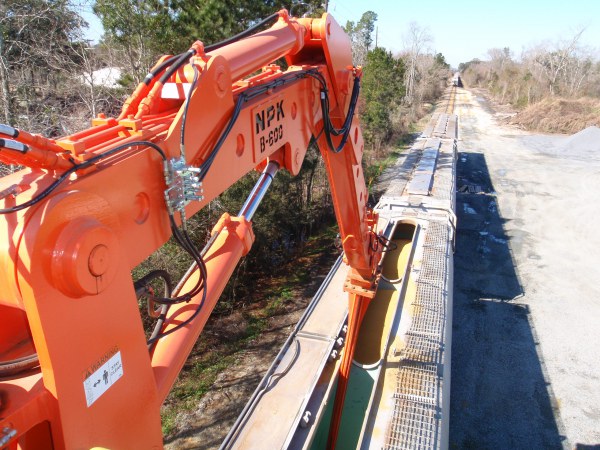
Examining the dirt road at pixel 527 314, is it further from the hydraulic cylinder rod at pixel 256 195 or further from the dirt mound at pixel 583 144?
the hydraulic cylinder rod at pixel 256 195

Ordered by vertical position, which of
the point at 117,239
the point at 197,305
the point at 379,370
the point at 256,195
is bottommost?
the point at 379,370

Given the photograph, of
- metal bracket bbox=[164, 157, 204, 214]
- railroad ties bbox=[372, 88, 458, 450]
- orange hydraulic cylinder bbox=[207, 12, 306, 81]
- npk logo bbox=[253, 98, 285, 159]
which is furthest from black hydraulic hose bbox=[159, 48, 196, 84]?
railroad ties bbox=[372, 88, 458, 450]

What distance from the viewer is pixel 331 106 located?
4406 millimetres

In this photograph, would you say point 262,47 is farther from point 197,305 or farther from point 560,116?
point 560,116

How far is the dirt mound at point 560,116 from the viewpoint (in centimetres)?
3072

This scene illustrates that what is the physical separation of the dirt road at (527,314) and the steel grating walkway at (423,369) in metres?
1.75

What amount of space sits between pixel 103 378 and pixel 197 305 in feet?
2.78

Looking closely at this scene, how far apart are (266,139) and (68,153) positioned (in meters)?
1.64

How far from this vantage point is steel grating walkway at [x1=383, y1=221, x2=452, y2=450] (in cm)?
504

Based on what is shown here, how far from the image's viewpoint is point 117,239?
1.74 m

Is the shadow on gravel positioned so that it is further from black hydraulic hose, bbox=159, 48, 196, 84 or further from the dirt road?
black hydraulic hose, bbox=159, 48, 196, 84

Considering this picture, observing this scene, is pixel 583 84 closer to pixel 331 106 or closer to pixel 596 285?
pixel 596 285

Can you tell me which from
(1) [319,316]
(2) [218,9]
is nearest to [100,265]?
(1) [319,316]

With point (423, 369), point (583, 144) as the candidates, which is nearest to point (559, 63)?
point (583, 144)
